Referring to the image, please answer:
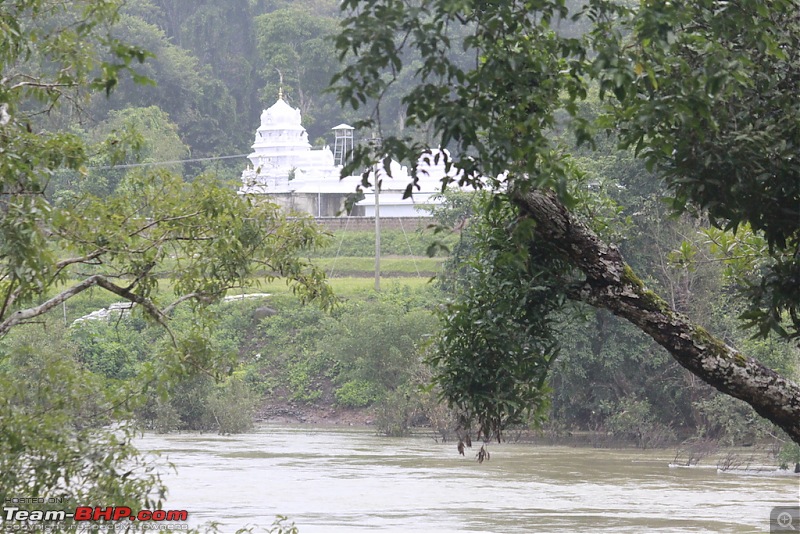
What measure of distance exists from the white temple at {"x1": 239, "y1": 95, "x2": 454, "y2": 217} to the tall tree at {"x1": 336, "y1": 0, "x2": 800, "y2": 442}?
111 ft

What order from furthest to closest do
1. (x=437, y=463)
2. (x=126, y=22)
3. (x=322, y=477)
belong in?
(x=126, y=22), (x=437, y=463), (x=322, y=477)

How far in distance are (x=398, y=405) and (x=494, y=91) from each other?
71.8 feet

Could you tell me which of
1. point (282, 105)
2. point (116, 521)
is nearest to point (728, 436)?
point (116, 521)

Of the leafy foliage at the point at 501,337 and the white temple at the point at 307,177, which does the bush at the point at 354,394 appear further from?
the leafy foliage at the point at 501,337

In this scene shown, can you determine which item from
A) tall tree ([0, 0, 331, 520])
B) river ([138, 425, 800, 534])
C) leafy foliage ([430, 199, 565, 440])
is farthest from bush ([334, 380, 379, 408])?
leafy foliage ([430, 199, 565, 440])

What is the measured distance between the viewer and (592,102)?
27.5m

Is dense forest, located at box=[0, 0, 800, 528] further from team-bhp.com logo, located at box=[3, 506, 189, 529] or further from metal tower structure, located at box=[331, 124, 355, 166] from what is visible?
metal tower structure, located at box=[331, 124, 355, 166]

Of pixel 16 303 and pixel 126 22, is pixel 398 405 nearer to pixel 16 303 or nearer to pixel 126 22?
pixel 16 303

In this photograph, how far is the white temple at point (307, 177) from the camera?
133 feet

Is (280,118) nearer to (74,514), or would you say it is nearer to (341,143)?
(341,143)

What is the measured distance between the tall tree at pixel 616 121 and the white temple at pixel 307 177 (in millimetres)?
33883

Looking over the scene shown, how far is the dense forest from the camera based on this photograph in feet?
14.9

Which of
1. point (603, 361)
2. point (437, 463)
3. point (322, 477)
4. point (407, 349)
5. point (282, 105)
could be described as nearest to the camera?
point (322, 477)

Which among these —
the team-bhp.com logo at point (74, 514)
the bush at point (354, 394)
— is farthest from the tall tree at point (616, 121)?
the bush at point (354, 394)
